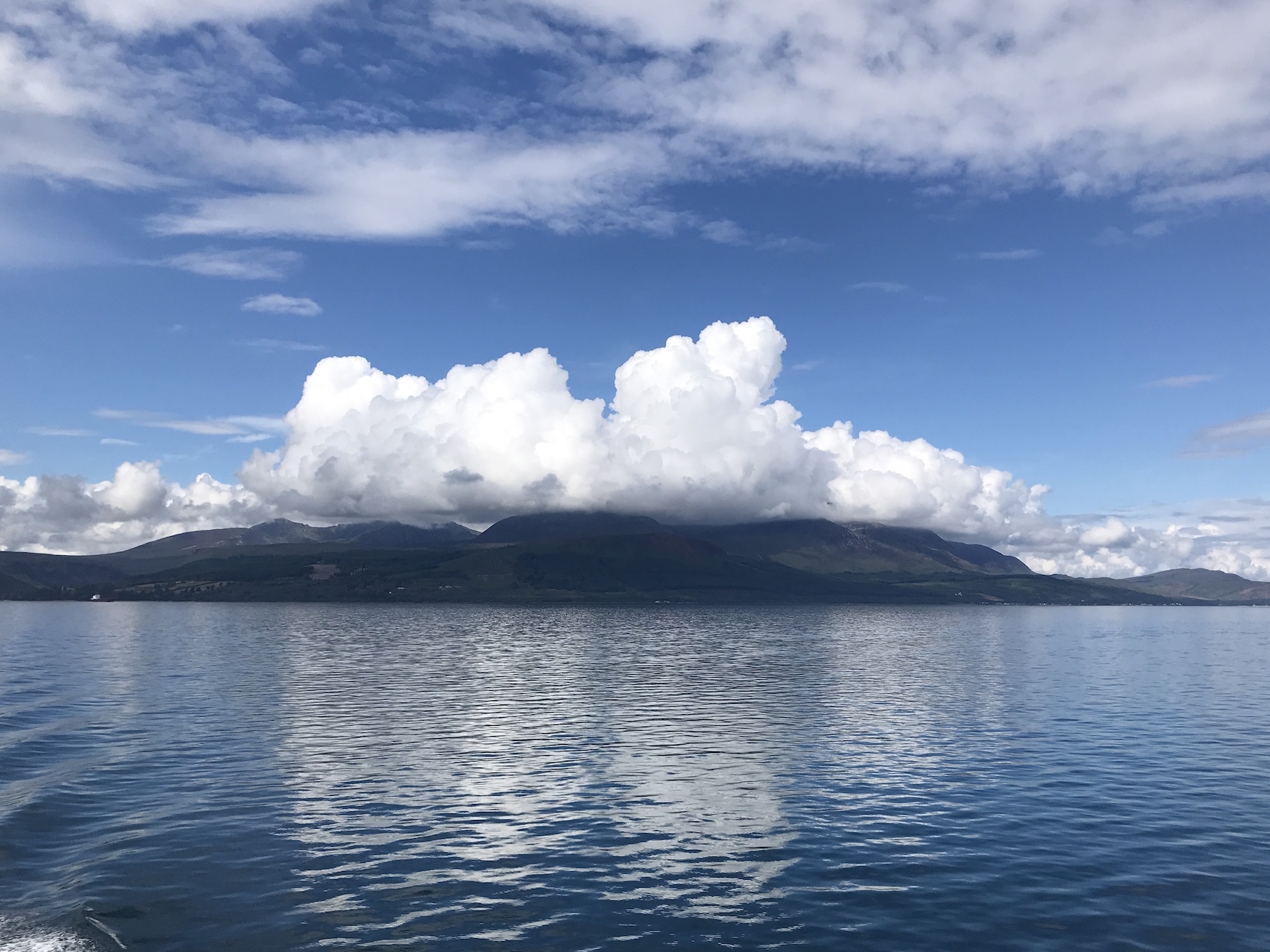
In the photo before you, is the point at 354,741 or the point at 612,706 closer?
the point at 354,741

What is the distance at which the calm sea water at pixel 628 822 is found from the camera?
35.6 m

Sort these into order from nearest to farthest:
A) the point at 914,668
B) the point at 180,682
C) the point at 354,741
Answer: the point at 354,741 < the point at 180,682 < the point at 914,668

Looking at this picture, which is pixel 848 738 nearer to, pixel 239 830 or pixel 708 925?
pixel 708 925

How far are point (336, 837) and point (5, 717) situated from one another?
62073 mm

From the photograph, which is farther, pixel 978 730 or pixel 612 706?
pixel 612 706

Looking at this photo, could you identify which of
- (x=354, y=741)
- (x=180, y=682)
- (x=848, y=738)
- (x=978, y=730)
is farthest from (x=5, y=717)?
(x=978, y=730)

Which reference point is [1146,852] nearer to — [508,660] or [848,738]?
[848,738]

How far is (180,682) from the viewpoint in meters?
119

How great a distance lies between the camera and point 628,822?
5028 centimetres

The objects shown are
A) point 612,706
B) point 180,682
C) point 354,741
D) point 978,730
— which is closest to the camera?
point 354,741

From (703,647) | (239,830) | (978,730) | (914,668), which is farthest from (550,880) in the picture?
(703,647)

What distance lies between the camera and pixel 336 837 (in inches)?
1853

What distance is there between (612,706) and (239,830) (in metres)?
54.2

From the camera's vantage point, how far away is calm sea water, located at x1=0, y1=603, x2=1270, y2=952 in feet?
117
